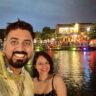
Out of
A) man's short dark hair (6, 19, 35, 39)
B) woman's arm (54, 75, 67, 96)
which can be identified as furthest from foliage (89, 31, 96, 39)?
man's short dark hair (6, 19, 35, 39)

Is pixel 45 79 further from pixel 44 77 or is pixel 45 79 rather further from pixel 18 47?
pixel 18 47

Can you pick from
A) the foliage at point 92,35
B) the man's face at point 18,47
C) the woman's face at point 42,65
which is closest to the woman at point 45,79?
the woman's face at point 42,65

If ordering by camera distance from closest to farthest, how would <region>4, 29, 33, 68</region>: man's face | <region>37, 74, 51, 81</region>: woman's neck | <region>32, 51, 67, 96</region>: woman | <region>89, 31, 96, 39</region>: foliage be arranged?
<region>4, 29, 33, 68</region>: man's face → <region>32, 51, 67, 96</region>: woman → <region>37, 74, 51, 81</region>: woman's neck → <region>89, 31, 96, 39</region>: foliage

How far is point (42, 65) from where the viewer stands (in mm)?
5453

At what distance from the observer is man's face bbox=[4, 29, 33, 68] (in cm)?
322

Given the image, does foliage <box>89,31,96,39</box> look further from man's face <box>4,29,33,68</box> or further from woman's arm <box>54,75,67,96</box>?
man's face <box>4,29,33,68</box>

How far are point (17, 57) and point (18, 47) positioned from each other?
108 millimetres

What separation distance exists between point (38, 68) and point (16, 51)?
223 cm

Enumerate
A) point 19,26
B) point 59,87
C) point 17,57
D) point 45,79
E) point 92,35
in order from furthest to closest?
1. point 92,35
2. point 45,79
3. point 59,87
4. point 19,26
5. point 17,57

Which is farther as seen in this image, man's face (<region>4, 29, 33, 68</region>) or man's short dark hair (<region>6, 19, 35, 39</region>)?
man's short dark hair (<region>6, 19, 35, 39</region>)

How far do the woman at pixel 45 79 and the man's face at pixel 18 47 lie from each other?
6.13 feet

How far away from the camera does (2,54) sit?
324 centimetres

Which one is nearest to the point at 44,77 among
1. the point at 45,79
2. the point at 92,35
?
the point at 45,79

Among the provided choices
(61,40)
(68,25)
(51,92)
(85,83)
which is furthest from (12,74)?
(68,25)
